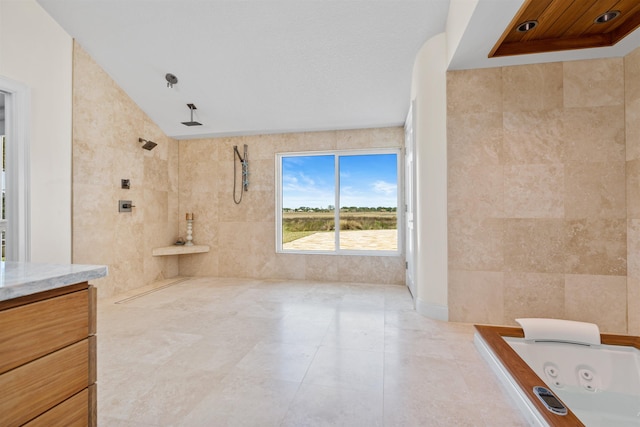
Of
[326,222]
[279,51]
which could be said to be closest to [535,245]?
[326,222]

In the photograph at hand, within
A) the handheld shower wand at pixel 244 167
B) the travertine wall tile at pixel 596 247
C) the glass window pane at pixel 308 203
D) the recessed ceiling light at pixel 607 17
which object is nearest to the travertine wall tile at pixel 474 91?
the recessed ceiling light at pixel 607 17

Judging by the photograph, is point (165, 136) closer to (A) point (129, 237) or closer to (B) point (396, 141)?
(A) point (129, 237)

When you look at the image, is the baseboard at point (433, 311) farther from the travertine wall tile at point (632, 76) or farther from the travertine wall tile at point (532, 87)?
the travertine wall tile at point (632, 76)

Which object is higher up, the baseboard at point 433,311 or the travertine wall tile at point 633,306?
the travertine wall tile at point 633,306

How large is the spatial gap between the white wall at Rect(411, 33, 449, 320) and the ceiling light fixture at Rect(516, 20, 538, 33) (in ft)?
1.96

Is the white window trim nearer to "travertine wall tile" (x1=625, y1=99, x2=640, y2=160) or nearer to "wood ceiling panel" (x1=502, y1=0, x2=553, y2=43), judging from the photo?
"wood ceiling panel" (x1=502, y1=0, x2=553, y2=43)

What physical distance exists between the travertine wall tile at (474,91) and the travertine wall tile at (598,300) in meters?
1.65

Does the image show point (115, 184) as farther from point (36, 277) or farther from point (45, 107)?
point (36, 277)

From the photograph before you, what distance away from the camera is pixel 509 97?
2529mm

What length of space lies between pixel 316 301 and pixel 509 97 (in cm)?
276

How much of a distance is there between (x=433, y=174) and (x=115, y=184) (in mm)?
3696

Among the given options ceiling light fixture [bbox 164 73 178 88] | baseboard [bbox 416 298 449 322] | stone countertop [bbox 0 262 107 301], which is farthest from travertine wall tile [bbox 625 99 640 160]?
ceiling light fixture [bbox 164 73 178 88]

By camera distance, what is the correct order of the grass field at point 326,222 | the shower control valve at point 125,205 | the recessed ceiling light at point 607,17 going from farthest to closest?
the grass field at point 326,222 < the shower control valve at point 125,205 < the recessed ceiling light at point 607,17

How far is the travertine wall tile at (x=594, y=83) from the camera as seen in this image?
2381 millimetres
